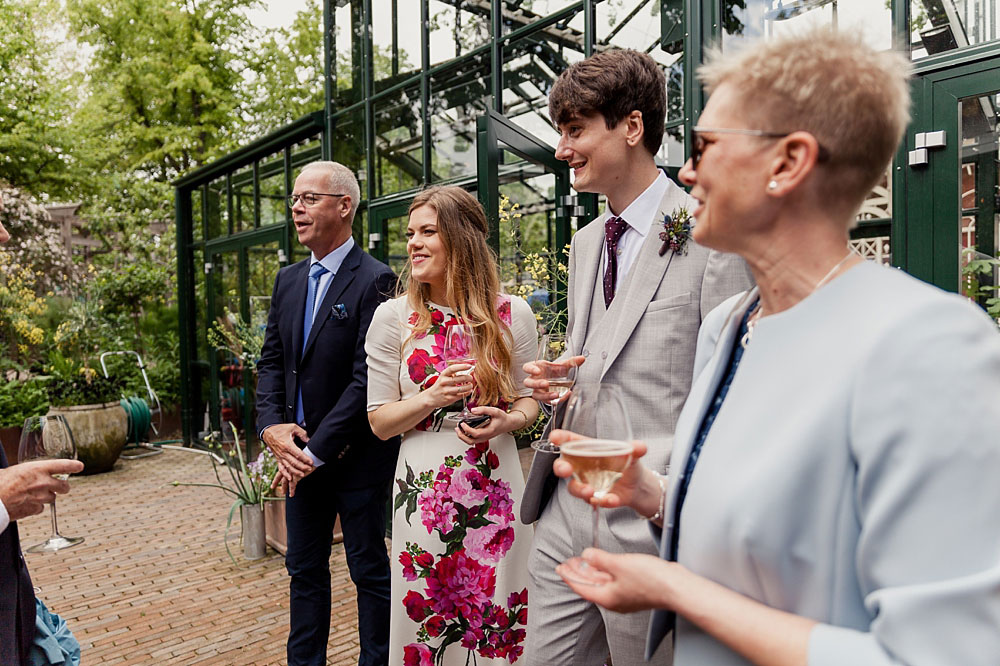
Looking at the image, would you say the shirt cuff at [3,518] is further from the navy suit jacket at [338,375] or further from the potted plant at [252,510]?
the potted plant at [252,510]

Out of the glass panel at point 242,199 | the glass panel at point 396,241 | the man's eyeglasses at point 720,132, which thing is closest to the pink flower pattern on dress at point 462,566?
the man's eyeglasses at point 720,132

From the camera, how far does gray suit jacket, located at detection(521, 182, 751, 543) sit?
5.34 ft

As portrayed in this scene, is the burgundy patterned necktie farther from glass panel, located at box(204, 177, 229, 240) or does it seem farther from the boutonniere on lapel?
glass panel, located at box(204, 177, 229, 240)

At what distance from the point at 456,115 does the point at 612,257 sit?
3.39m

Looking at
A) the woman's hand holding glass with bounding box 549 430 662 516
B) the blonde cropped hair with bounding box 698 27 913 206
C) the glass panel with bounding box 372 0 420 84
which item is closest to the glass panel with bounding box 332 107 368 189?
the glass panel with bounding box 372 0 420 84

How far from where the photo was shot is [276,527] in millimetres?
4824

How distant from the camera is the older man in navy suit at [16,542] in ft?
5.16

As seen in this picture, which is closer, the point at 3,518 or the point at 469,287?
the point at 3,518

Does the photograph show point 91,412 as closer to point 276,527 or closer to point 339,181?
point 276,527

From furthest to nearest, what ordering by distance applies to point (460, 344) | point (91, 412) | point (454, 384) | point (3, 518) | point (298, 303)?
point (91, 412), point (298, 303), point (460, 344), point (454, 384), point (3, 518)

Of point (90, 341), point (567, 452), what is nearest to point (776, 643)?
point (567, 452)

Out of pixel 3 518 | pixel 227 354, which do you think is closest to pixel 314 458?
pixel 3 518

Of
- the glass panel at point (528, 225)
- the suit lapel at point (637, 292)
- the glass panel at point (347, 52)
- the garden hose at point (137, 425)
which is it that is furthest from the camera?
the garden hose at point (137, 425)

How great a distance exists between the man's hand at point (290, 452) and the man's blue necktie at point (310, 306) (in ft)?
0.26
